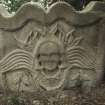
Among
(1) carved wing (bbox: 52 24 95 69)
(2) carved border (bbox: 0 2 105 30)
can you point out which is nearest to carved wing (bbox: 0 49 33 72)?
(2) carved border (bbox: 0 2 105 30)

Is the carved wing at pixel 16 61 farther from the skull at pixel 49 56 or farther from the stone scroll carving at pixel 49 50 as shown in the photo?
the skull at pixel 49 56

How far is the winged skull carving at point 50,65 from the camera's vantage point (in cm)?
573

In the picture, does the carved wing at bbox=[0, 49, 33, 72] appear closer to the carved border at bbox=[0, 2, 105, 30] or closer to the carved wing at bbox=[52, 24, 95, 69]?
the carved border at bbox=[0, 2, 105, 30]

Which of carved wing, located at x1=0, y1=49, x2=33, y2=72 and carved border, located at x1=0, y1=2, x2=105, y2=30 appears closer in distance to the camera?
carved border, located at x1=0, y1=2, x2=105, y2=30

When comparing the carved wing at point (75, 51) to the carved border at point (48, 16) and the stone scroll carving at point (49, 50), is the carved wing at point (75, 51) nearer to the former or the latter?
the stone scroll carving at point (49, 50)

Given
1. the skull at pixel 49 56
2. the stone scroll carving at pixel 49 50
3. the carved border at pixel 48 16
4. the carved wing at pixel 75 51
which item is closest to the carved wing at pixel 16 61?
the stone scroll carving at pixel 49 50

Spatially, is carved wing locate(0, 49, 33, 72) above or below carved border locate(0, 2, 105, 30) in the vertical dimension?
below

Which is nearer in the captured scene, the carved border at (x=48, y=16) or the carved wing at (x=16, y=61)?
the carved border at (x=48, y=16)

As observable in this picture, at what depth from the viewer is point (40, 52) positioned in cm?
573

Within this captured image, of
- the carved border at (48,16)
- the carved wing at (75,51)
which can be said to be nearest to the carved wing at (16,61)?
the carved border at (48,16)

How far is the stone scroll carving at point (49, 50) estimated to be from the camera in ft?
18.7

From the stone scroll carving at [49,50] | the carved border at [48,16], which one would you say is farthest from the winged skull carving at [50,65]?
the carved border at [48,16]

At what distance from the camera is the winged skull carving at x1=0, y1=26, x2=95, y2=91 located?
5.73 metres

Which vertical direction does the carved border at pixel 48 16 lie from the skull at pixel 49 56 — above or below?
above
